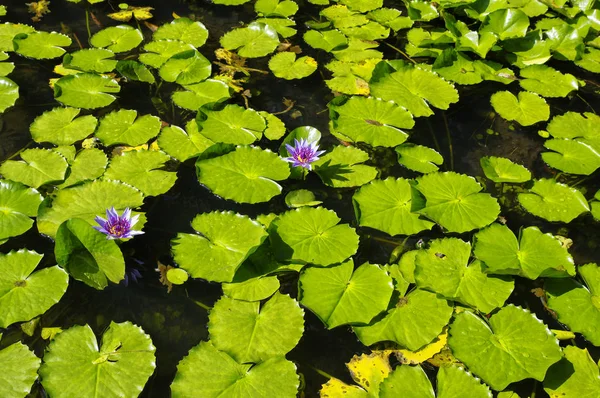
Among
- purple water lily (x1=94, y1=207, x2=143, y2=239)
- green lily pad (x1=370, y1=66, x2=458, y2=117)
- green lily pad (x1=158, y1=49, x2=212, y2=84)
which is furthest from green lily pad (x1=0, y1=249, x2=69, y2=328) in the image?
green lily pad (x1=370, y1=66, x2=458, y2=117)

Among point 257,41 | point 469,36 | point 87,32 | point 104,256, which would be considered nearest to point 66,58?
point 87,32

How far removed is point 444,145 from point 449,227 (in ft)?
3.38

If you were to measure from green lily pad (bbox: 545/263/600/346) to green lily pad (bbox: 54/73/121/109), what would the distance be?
10.9 ft

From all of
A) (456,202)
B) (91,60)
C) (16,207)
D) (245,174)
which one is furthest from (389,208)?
(91,60)

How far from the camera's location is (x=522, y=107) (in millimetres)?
4043

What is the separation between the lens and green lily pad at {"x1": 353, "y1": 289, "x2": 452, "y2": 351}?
252 centimetres

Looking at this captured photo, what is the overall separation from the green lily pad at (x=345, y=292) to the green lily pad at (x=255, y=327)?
0.11m

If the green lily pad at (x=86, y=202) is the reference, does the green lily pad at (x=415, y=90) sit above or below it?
above

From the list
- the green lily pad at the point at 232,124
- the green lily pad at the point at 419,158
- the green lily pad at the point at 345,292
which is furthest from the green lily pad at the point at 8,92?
the green lily pad at the point at 419,158

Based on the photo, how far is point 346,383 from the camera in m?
2.46

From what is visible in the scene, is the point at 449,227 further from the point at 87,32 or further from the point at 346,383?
the point at 87,32

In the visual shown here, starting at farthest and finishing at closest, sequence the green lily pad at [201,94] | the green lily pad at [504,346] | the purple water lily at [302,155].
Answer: the green lily pad at [201,94]
the purple water lily at [302,155]
the green lily pad at [504,346]

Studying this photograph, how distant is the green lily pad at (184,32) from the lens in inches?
175

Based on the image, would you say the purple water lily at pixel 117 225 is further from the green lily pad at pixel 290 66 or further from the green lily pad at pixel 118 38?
the green lily pad at pixel 118 38
